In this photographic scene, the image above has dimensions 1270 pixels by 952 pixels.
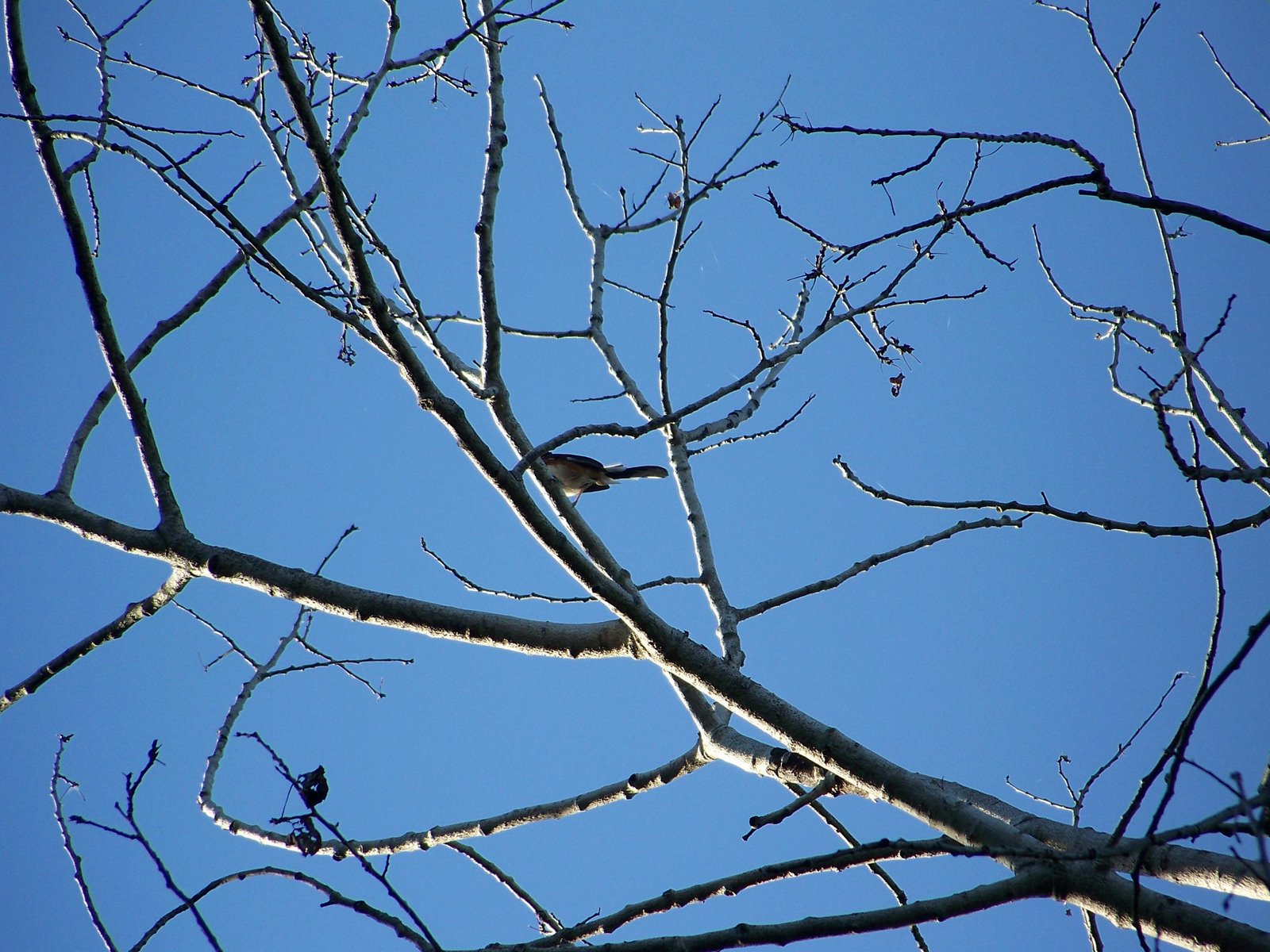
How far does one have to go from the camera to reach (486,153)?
3275 mm

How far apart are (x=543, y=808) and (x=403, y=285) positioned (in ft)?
5.34

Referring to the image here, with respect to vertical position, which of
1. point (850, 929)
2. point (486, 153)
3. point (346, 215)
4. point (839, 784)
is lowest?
point (850, 929)

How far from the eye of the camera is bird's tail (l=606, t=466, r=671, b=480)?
5.46 metres

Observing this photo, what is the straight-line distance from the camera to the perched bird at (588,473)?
18.0 feet

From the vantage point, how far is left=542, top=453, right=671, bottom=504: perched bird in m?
5.47

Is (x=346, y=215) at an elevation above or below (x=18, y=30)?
below

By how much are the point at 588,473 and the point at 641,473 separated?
0.47m

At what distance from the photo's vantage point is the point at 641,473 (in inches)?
215

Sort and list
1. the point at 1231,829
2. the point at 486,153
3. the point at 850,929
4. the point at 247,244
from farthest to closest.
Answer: the point at 486,153, the point at 247,244, the point at 850,929, the point at 1231,829

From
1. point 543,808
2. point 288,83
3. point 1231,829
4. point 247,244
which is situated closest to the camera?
point 1231,829

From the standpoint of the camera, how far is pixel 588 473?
5.80m

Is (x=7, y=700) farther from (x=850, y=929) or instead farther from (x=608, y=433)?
(x=850, y=929)

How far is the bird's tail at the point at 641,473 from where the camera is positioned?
5461 mm

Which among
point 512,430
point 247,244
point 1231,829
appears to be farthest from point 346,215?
point 1231,829
